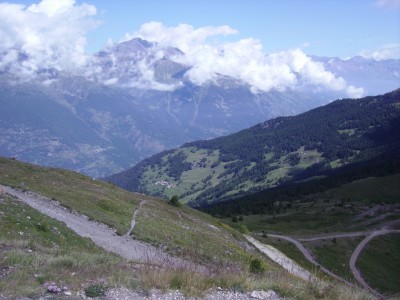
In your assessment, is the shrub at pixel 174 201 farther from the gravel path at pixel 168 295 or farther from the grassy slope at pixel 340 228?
the gravel path at pixel 168 295

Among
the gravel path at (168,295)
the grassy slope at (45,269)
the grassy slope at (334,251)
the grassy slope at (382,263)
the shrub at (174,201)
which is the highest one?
the grassy slope at (45,269)

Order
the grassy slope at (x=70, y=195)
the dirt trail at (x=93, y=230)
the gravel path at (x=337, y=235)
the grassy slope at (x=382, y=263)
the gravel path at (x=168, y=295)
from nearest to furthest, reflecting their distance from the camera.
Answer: the gravel path at (x=168, y=295) → the dirt trail at (x=93, y=230) → the grassy slope at (x=70, y=195) → the grassy slope at (x=382, y=263) → the gravel path at (x=337, y=235)

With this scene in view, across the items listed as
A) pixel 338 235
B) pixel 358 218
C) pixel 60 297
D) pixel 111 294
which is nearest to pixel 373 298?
pixel 111 294

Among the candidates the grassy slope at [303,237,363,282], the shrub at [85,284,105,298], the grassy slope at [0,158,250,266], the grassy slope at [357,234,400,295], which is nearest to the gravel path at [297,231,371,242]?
the grassy slope at [303,237,363,282]

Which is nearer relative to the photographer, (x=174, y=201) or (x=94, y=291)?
(x=94, y=291)

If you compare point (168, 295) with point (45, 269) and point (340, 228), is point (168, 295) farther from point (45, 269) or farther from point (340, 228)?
point (340, 228)

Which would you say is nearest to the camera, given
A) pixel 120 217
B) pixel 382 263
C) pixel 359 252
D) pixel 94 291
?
pixel 94 291

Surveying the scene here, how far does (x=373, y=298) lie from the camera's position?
42.6ft

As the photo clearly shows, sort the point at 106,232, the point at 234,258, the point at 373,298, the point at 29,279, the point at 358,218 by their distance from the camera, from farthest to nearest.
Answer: the point at 358,218 → the point at 234,258 → the point at 106,232 → the point at 373,298 → the point at 29,279

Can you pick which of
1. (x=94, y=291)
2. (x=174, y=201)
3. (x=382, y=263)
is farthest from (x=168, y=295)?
(x=382, y=263)

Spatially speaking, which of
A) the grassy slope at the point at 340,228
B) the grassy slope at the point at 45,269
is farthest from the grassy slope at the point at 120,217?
the grassy slope at the point at 45,269

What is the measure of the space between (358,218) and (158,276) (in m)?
114

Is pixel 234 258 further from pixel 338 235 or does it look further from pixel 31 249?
pixel 338 235

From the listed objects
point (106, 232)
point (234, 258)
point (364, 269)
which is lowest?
point (364, 269)
